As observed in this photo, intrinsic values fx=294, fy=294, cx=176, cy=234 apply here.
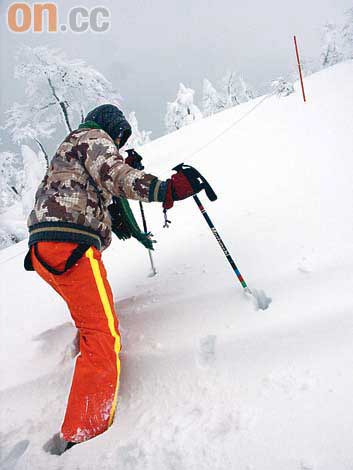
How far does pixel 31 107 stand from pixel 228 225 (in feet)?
63.7

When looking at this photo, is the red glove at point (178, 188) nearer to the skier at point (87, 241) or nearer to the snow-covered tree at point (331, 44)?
the skier at point (87, 241)

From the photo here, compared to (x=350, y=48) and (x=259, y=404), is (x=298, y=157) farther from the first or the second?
(x=350, y=48)

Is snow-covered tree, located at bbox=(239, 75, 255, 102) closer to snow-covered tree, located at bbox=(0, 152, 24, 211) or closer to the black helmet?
snow-covered tree, located at bbox=(0, 152, 24, 211)

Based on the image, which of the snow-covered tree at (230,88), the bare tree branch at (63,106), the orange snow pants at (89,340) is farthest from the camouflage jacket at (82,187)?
the snow-covered tree at (230,88)

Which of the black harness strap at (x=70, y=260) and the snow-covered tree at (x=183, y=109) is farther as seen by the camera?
the snow-covered tree at (x=183, y=109)

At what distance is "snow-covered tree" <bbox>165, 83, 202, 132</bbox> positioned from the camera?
102 feet

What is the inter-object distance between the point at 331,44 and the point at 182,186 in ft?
101

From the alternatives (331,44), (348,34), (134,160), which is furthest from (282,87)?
(331,44)

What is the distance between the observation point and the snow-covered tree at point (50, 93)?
17.4 metres

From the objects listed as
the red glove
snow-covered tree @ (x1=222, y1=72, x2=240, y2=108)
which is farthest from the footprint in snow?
snow-covered tree @ (x1=222, y1=72, x2=240, y2=108)

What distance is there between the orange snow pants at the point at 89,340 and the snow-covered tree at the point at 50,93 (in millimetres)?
18590

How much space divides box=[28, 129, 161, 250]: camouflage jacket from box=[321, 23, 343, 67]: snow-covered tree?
2884 centimetres

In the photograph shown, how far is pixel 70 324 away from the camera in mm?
3049

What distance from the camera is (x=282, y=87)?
1000 cm
